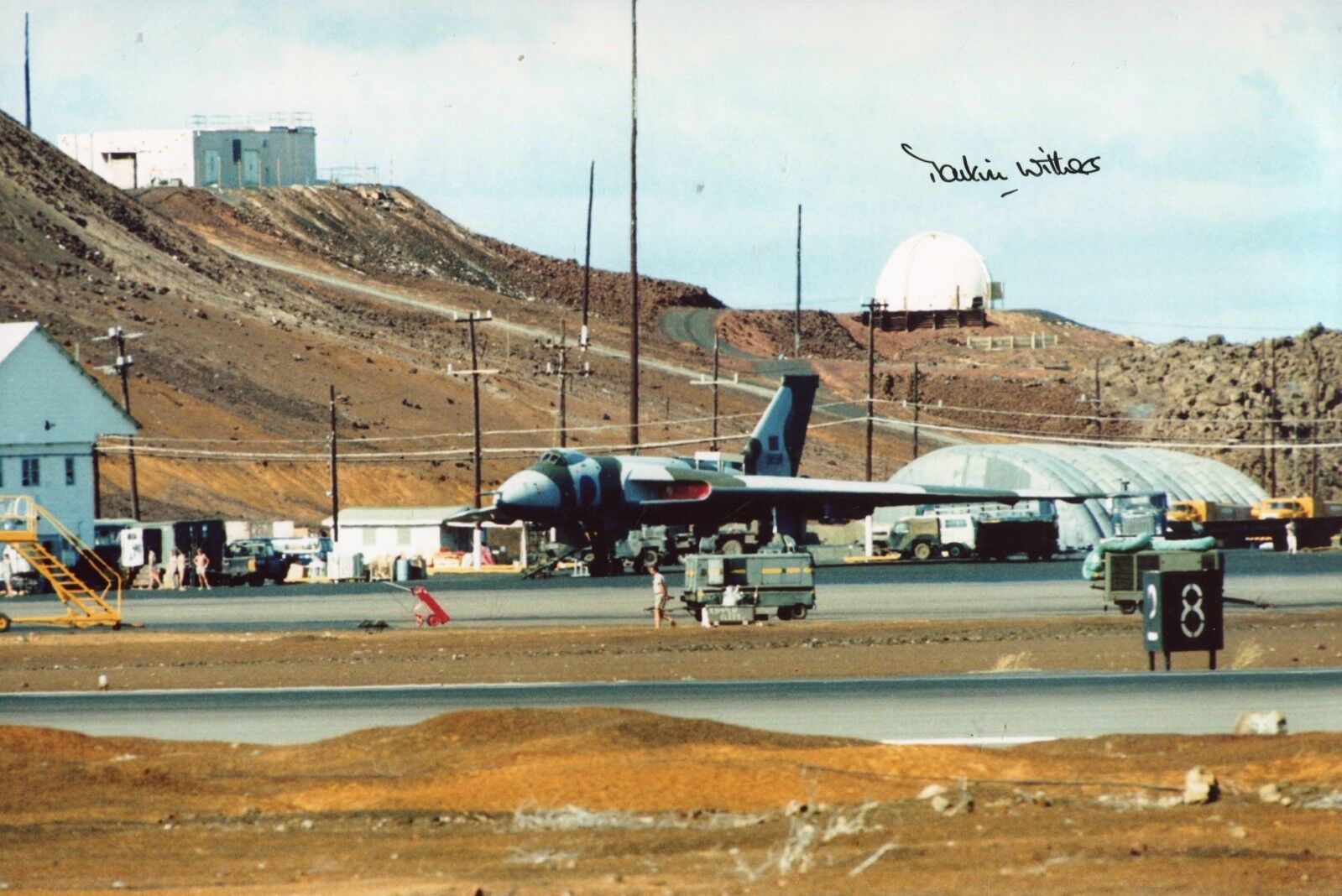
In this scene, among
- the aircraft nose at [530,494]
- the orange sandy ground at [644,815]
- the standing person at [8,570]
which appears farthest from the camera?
the standing person at [8,570]

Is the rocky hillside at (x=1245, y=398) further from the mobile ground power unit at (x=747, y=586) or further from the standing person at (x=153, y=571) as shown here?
the mobile ground power unit at (x=747, y=586)

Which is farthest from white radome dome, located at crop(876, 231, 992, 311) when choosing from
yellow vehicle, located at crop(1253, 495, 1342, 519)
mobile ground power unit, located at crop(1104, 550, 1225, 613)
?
mobile ground power unit, located at crop(1104, 550, 1225, 613)

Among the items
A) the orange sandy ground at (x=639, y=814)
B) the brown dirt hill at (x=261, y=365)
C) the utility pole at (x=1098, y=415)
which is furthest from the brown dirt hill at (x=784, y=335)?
the orange sandy ground at (x=639, y=814)

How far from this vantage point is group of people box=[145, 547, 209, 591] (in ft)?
196

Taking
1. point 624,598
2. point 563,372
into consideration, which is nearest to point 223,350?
point 563,372

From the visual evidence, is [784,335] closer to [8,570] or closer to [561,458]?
[8,570]

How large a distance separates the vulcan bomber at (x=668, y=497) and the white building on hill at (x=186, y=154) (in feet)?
356

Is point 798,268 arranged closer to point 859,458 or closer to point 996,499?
point 859,458

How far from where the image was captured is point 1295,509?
255 feet

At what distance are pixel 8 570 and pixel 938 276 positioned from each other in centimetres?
10944

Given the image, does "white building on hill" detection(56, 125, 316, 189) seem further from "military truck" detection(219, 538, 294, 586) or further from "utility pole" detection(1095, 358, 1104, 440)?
"military truck" detection(219, 538, 294, 586)

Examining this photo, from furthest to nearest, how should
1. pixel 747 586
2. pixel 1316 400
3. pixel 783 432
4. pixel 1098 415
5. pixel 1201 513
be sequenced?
pixel 1098 415, pixel 1316 400, pixel 1201 513, pixel 783 432, pixel 747 586

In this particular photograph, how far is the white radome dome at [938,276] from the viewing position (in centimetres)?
15500

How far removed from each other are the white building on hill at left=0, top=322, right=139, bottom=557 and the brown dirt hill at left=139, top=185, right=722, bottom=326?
263 ft
